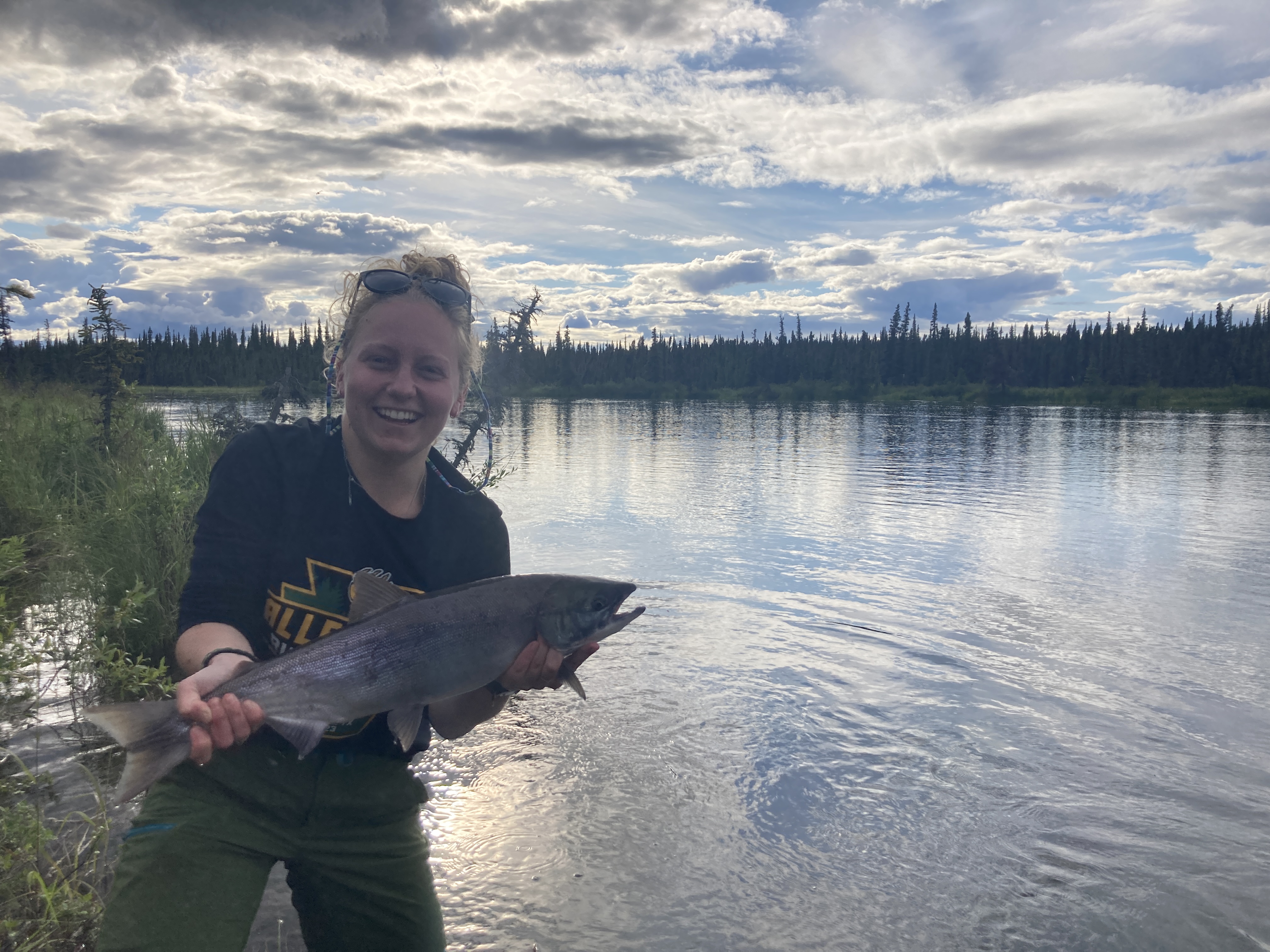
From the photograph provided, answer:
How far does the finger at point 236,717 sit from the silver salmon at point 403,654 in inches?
3.2

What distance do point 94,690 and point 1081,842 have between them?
8.24m

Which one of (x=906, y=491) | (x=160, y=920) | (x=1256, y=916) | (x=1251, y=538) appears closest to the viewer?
(x=160, y=920)

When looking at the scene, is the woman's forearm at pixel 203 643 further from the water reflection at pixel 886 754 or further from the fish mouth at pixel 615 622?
the water reflection at pixel 886 754

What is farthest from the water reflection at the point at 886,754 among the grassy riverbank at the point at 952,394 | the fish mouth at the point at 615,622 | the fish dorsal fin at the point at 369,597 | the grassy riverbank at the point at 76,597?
the grassy riverbank at the point at 952,394

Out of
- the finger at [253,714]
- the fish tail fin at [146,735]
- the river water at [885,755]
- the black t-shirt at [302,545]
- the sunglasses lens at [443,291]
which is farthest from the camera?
the river water at [885,755]

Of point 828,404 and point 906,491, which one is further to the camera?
point 828,404

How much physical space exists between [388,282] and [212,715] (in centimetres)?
195

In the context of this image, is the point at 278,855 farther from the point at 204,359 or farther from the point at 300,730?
the point at 204,359

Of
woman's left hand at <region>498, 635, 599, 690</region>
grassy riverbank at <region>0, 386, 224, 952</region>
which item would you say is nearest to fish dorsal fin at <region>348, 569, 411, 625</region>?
woman's left hand at <region>498, 635, 599, 690</region>

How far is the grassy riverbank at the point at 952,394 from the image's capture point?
3600 inches

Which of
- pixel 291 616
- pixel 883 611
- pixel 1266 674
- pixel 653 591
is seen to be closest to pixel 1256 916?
pixel 1266 674

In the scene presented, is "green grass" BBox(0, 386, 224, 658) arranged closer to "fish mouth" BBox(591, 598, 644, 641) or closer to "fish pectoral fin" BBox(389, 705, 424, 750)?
"fish pectoral fin" BBox(389, 705, 424, 750)

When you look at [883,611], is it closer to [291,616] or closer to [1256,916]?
[1256,916]

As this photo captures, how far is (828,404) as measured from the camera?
10081 cm
